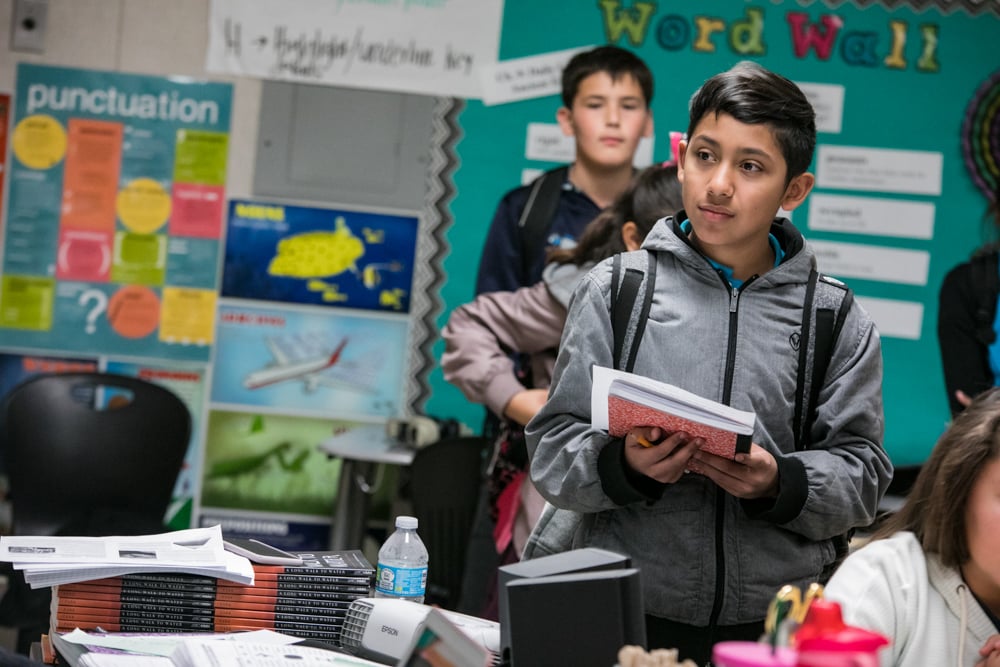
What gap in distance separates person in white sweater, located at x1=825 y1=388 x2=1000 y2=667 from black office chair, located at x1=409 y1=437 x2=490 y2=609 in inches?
83.9

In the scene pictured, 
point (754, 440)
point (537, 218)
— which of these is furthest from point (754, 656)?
point (537, 218)

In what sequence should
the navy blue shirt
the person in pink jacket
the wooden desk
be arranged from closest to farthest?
the person in pink jacket
the navy blue shirt
the wooden desk

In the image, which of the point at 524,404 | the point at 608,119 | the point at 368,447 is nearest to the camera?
the point at 524,404

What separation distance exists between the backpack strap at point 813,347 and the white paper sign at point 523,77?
2516 millimetres

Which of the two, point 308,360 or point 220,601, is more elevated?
point 308,360

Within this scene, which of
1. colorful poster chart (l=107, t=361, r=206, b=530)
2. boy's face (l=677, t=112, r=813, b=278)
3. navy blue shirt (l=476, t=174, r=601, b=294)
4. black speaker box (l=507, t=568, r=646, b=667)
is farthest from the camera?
colorful poster chart (l=107, t=361, r=206, b=530)

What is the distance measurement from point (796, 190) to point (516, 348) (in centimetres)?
103

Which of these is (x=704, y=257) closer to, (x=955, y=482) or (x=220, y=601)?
(x=955, y=482)

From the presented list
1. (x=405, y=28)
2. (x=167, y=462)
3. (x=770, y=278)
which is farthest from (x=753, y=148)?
(x=405, y=28)

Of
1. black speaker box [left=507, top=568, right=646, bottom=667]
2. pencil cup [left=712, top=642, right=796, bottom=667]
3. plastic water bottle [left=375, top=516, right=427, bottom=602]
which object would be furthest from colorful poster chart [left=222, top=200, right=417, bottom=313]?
pencil cup [left=712, top=642, right=796, bottom=667]

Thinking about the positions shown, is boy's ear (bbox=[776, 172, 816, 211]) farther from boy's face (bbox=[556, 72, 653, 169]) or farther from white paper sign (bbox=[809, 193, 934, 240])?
white paper sign (bbox=[809, 193, 934, 240])

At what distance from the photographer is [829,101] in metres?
4.21

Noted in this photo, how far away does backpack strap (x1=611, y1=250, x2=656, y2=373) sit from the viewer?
1.74m

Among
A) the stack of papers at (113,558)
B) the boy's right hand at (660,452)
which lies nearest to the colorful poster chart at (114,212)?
the stack of papers at (113,558)
